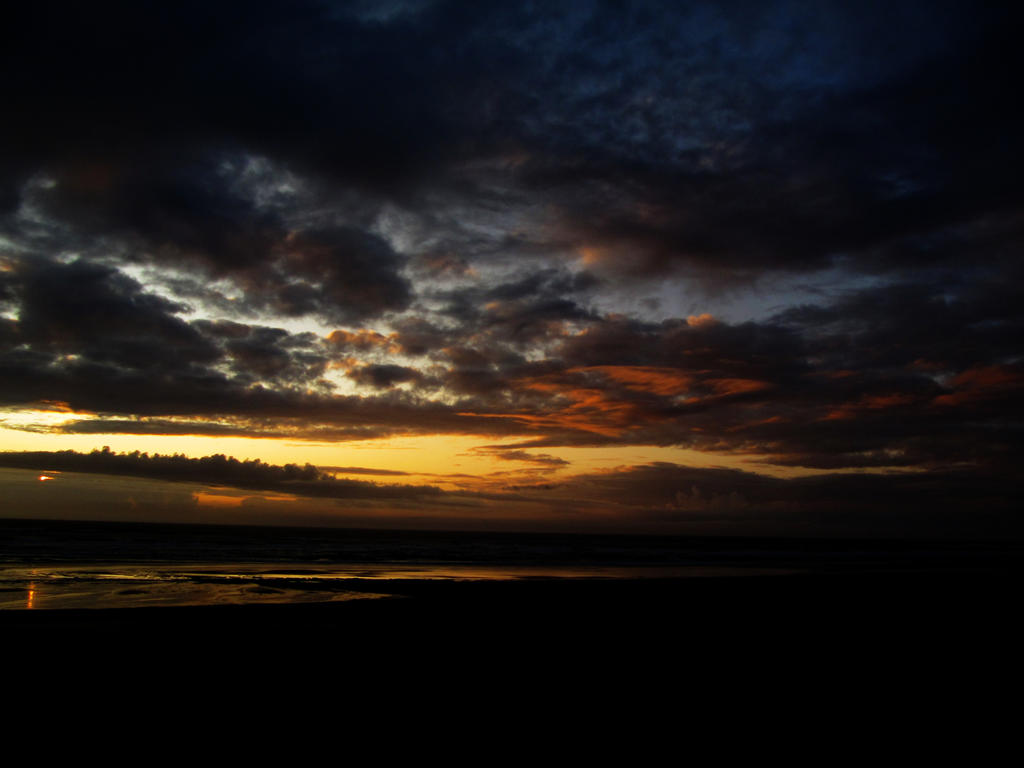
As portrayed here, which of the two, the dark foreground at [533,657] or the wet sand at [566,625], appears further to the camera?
the wet sand at [566,625]

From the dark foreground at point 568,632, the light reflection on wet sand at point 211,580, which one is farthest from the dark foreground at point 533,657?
the light reflection on wet sand at point 211,580

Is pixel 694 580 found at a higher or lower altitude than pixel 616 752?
lower

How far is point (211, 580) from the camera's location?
101 ft

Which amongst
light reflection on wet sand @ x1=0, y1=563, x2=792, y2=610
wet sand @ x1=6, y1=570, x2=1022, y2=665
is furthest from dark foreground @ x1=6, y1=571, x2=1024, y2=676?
light reflection on wet sand @ x1=0, y1=563, x2=792, y2=610

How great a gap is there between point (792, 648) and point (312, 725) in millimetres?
10966

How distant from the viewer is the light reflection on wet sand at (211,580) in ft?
75.2

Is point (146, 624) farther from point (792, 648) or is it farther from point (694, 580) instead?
point (694, 580)

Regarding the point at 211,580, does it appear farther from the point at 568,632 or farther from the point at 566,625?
the point at 568,632

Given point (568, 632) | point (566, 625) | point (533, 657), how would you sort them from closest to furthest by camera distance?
point (533, 657), point (568, 632), point (566, 625)

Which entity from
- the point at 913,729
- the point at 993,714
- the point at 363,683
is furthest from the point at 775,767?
the point at 363,683

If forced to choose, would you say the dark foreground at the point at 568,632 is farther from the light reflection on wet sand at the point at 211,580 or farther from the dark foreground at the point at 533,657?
the light reflection on wet sand at the point at 211,580

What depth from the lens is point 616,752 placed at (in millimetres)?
7859

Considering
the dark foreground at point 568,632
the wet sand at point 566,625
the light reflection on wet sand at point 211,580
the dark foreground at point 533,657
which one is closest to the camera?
the dark foreground at point 533,657

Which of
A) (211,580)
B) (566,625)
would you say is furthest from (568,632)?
(211,580)
